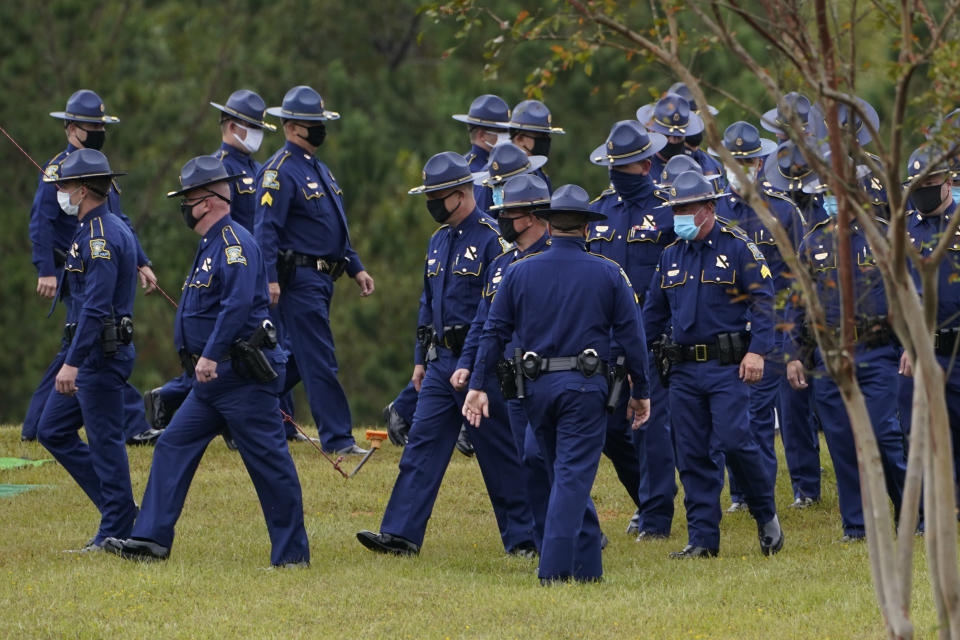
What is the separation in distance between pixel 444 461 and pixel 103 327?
2.18 meters

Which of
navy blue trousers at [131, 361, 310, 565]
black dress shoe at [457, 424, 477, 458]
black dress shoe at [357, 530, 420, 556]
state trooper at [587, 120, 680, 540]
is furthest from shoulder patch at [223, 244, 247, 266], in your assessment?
black dress shoe at [457, 424, 477, 458]

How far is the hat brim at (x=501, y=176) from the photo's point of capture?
33.5 feet

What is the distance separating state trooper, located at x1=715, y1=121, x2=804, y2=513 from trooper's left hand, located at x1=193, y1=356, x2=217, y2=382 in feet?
11.7

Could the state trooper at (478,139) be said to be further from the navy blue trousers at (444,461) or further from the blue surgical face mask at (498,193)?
the navy blue trousers at (444,461)

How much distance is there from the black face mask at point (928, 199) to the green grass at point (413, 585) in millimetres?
2049

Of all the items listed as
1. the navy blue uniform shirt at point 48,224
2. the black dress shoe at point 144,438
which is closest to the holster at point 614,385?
the navy blue uniform shirt at point 48,224

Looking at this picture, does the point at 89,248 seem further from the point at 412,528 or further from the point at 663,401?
the point at 663,401

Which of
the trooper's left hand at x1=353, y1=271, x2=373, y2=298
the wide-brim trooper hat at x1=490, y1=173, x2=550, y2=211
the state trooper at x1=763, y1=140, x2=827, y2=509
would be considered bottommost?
the state trooper at x1=763, y1=140, x2=827, y2=509

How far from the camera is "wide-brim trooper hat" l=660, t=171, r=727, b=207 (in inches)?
A: 368

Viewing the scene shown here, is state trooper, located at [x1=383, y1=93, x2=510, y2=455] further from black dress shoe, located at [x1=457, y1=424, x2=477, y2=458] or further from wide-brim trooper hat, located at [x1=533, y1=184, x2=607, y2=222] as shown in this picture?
wide-brim trooper hat, located at [x1=533, y1=184, x2=607, y2=222]

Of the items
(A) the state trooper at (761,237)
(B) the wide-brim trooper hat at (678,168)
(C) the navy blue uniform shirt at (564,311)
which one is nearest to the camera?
(C) the navy blue uniform shirt at (564,311)

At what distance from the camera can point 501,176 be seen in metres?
10.2

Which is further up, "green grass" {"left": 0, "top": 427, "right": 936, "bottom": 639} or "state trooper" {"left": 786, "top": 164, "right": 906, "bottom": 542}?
"state trooper" {"left": 786, "top": 164, "right": 906, "bottom": 542}

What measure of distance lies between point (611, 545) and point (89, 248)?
3.70 m
